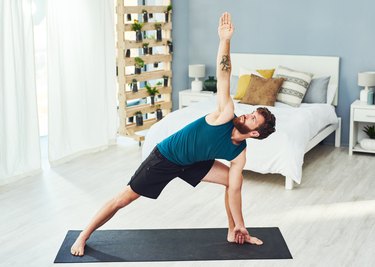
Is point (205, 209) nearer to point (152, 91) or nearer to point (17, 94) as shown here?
point (17, 94)

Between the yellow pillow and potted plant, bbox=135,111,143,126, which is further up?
the yellow pillow

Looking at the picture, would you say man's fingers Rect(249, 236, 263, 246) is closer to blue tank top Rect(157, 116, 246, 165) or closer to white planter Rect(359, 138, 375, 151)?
blue tank top Rect(157, 116, 246, 165)

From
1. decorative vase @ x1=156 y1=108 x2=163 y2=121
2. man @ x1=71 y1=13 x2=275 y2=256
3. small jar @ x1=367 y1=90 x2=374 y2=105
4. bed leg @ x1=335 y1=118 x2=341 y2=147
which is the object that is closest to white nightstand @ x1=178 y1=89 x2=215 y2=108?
decorative vase @ x1=156 y1=108 x2=163 y2=121

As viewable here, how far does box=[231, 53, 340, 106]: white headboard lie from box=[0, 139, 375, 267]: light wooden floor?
3.76 feet

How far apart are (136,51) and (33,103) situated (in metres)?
2.28

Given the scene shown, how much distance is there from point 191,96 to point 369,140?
2.24 meters

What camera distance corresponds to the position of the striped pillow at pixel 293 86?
264 inches

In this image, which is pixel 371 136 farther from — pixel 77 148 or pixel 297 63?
pixel 77 148

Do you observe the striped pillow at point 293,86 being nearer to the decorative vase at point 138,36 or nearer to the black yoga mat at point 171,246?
the decorative vase at point 138,36

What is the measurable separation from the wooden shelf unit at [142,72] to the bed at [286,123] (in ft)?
2.90

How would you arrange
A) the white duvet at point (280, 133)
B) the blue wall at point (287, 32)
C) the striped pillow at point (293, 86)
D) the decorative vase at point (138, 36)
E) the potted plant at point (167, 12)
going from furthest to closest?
the potted plant at point (167, 12) → the decorative vase at point (138, 36) → the blue wall at point (287, 32) → the striped pillow at point (293, 86) → the white duvet at point (280, 133)

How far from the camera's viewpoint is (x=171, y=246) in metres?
4.28

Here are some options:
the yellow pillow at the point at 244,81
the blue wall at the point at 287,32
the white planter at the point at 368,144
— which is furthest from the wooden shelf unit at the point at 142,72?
the white planter at the point at 368,144

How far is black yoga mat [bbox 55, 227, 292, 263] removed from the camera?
4109mm
